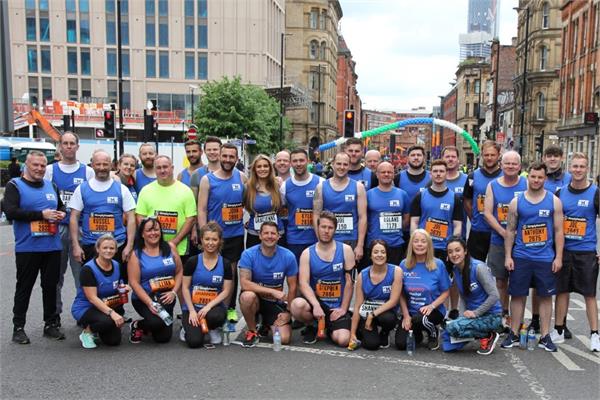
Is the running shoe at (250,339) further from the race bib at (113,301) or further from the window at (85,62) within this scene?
the window at (85,62)

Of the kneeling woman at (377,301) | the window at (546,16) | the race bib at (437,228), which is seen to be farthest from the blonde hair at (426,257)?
the window at (546,16)

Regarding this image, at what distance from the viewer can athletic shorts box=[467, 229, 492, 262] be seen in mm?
6848

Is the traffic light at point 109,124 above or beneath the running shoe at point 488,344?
above

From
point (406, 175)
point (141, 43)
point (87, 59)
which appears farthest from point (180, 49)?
point (406, 175)

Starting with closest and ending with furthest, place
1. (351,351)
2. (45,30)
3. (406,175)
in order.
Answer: (351,351) < (406,175) < (45,30)

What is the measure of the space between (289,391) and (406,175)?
351 centimetres

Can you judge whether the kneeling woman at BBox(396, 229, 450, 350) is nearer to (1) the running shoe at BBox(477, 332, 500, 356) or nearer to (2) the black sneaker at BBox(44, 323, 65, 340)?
(1) the running shoe at BBox(477, 332, 500, 356)

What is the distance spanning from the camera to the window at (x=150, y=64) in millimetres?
58375

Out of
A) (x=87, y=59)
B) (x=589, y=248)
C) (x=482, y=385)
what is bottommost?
(x=482, y=385)

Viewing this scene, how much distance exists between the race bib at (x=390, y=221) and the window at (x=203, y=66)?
5518cm

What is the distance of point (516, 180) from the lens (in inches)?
251

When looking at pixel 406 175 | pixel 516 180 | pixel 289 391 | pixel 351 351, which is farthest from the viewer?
pixel 406 175

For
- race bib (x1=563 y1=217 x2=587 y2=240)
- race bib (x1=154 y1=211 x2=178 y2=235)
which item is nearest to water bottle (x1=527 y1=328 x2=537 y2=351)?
race bib (x1=563 y1=217 x2=587 y2=240)

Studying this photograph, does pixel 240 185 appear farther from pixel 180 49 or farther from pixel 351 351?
pixel 180 49
